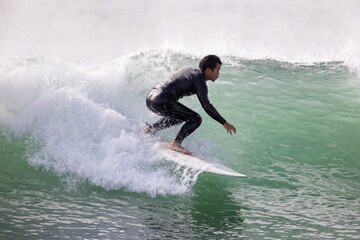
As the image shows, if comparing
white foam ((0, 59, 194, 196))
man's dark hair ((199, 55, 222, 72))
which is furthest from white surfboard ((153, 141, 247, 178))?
man's dark hair ((199, 55, 222, 72))

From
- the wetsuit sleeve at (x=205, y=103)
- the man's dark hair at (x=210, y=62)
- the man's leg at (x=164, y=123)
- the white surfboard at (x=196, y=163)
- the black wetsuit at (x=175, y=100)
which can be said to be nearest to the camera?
the white surfboard at (x=196, y=163)

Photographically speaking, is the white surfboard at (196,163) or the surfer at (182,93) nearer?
the white surfboard at (196,163)

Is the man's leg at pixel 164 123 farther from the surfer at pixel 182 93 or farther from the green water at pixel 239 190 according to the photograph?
the green water at pixel 239 190

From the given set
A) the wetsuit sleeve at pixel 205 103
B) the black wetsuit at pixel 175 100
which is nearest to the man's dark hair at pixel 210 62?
the black wetsuit at pixel 175 100

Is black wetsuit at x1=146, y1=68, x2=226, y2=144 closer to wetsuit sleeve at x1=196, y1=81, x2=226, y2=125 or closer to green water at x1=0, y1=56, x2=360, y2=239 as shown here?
wetsuit sleeve at x1=196, y1=81, x2=226, y2=125

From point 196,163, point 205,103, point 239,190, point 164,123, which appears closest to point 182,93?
point 205,103

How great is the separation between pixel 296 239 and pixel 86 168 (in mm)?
2771

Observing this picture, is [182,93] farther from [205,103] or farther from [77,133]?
[77,133]

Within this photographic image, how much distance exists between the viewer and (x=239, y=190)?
219 inches

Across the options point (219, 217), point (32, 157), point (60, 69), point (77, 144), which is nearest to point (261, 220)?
point (219, 217)

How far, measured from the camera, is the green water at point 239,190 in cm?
417

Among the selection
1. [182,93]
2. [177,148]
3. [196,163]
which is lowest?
[196,163]

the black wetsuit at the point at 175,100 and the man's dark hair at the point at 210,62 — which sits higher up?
the man's dark hair at the point at 210,62

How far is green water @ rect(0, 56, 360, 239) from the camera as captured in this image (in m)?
4.17
